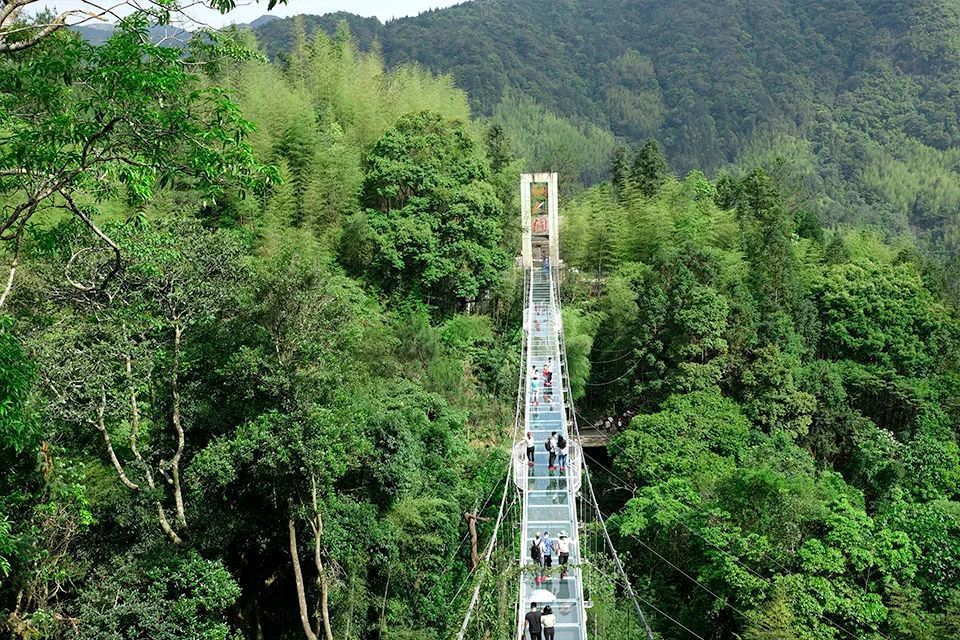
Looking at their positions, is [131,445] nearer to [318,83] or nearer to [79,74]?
[79,74]

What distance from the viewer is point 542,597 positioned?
735 centimetres

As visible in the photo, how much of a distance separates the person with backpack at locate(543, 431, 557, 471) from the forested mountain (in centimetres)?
4850

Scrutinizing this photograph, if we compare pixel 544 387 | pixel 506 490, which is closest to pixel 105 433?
pixel 506 490

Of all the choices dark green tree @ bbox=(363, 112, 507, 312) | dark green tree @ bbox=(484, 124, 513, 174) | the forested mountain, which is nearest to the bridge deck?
dark green tree @ bbox=(363, 112, 507, 312)

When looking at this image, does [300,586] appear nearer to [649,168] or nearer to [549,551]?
[549,551]

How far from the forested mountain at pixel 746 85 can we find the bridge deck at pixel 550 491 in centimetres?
4376

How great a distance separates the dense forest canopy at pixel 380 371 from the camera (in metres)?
4.30

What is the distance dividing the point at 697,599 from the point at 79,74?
952 cm

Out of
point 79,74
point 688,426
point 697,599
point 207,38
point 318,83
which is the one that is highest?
point 318,83

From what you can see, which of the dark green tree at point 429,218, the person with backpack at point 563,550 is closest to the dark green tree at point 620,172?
the dark green tree at point 429,218

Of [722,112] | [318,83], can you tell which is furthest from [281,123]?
[722,112]

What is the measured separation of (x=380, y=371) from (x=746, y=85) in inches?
3153

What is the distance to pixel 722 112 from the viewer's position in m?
79.4

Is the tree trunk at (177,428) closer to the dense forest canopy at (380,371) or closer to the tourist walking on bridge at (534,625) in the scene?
the dense forest canopy at (380,371)
